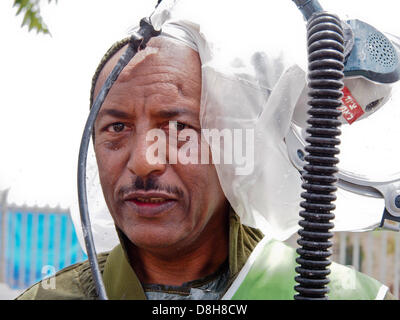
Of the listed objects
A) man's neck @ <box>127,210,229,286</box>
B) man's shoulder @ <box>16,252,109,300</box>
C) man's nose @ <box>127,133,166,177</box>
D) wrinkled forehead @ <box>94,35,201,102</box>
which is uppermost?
wrinkled forehead @ <box>94,35,201,102</box>

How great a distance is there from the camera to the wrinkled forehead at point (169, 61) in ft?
5.43

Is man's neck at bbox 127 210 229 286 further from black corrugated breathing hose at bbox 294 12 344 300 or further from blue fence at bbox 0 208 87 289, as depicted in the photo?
blue fence at bbox 0 208 87 289

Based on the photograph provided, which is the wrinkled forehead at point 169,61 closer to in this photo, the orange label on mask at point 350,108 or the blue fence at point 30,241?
the orange label on mask at point 350,108

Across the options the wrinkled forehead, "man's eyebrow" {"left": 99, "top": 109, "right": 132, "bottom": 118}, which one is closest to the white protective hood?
the wrinkled forehead

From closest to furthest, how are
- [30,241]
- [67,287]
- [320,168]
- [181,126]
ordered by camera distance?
1. [320,168]
2. [181,126]
3. [67,287]
4. [30,241]

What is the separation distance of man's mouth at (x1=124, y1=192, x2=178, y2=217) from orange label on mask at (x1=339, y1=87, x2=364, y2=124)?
58cm

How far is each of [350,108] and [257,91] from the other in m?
0.28

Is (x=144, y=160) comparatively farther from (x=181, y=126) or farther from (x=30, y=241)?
(x=30, y=241)

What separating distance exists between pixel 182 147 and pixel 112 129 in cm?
27

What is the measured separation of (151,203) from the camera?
1598 millimetres

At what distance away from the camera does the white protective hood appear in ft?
4.91

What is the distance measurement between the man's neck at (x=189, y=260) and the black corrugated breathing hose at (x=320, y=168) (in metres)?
0.62

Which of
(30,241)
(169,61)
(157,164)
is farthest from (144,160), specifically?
(30,241)
